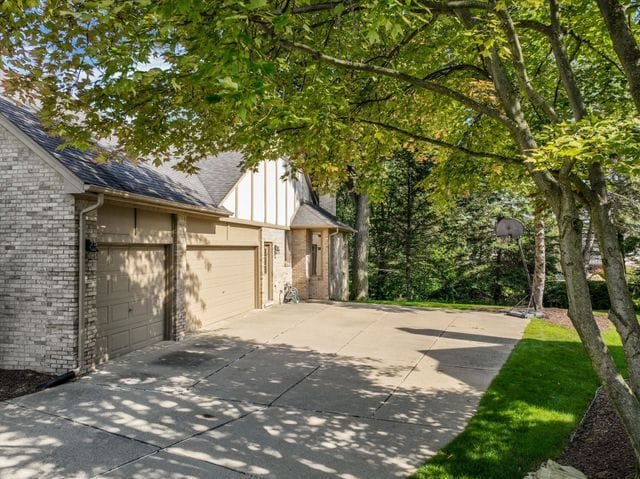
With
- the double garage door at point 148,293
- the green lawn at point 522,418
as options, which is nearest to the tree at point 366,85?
the green lawn at point 522,418

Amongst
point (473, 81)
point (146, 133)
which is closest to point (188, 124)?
point (146, 133)

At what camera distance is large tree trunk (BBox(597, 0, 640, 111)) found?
4.22 m

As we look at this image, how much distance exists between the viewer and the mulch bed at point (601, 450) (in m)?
4.58

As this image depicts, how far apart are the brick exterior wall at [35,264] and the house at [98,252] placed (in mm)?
17

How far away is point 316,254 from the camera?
65.8 ft

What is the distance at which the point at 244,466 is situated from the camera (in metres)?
4.78

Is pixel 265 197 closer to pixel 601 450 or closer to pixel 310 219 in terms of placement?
pixel 310 219

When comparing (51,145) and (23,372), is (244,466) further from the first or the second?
(51,145)

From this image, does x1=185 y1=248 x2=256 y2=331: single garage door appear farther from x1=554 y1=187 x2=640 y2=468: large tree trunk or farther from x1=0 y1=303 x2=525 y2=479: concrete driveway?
x1=554 y1=187 x2=640 y2=468: large tree trunk

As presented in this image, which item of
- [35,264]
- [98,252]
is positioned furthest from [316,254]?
[35,264]

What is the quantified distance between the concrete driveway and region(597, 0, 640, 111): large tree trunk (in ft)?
14.3

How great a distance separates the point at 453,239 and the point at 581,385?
1727cm

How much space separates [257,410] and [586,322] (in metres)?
4.31

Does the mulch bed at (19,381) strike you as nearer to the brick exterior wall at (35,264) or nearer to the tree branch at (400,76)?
the brick exterior wall at (35,264)
